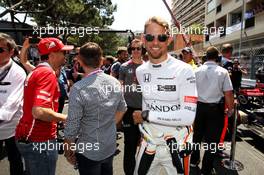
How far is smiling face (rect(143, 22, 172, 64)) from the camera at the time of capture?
8.77 feet

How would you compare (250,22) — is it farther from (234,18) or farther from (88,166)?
(88,166)

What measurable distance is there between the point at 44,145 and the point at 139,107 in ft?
5.93

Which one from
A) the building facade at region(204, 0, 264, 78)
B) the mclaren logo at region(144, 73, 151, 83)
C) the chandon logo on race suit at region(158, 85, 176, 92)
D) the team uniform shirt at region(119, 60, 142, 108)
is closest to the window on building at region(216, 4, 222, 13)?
the building facade at region(204, 0, 264, 78)

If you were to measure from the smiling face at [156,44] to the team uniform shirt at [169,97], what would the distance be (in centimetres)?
6

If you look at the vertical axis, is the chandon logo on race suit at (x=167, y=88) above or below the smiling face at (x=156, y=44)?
below

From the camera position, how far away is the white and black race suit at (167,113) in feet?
8.39

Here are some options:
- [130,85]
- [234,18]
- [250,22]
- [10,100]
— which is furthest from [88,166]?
[234,18]

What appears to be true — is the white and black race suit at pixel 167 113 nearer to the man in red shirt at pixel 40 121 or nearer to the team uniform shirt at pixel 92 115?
the team uniform shirt at pixel 92 115

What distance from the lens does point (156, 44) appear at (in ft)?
8.77

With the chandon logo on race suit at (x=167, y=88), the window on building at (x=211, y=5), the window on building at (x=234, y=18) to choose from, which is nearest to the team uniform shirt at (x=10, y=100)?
the chandon logo on race suit at (x=167, y=88)

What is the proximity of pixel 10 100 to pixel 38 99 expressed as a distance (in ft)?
2.79

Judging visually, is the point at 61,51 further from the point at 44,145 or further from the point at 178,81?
the point at 178,81

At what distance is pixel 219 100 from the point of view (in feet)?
16.3

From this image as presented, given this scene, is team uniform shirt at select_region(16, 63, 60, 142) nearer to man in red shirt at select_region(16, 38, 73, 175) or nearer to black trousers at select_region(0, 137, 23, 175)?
man in red shirt at select_region(16, 38, 73, 175)
